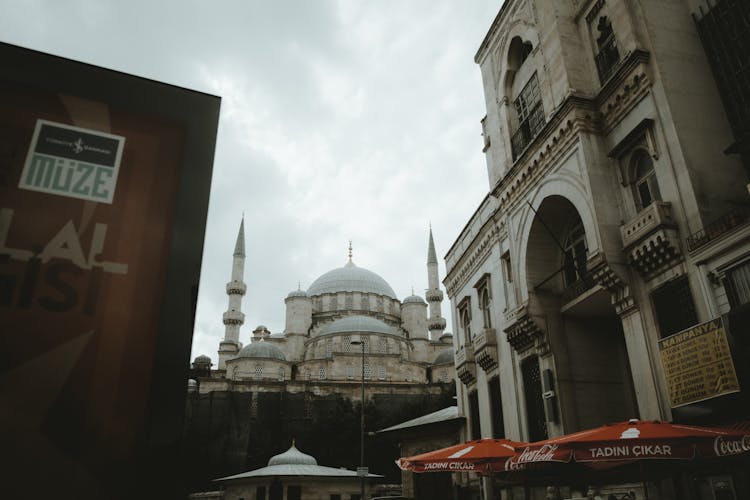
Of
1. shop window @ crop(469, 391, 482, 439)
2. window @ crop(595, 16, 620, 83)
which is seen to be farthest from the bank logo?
shop window @ crop(469, 391, 482, 439)

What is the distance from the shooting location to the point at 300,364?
55188mm

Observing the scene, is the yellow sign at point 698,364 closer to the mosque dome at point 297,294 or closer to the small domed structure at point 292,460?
the small domed structure at point 292,460

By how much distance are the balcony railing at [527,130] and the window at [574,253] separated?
9.00 feet

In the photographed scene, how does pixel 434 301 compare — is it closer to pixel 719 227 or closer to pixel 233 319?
pixel 233 319

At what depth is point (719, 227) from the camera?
9891 mm

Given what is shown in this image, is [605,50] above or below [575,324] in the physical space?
above

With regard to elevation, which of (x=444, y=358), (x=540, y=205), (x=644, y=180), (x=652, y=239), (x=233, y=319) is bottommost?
(x=652, y=239)

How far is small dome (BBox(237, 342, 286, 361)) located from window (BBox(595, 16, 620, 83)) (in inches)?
1813

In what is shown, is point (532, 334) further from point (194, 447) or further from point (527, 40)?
point (194, 447)

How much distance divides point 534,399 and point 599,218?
5935 mm

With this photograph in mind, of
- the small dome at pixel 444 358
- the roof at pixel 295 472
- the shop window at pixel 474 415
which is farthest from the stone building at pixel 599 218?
the small dome at pixel 444 358

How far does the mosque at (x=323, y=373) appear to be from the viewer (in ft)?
141

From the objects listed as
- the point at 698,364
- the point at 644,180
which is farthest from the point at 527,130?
the point at 698,364

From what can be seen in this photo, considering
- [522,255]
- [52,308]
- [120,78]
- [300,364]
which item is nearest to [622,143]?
[522,255]
